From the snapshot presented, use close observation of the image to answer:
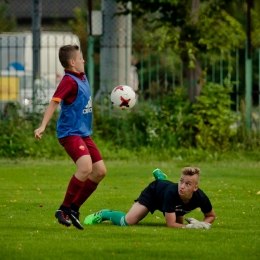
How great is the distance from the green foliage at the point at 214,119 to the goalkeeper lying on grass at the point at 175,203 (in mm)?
8154

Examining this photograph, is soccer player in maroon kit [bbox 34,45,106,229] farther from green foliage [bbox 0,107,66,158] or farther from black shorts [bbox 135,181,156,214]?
green foliage [bbox 0,107,66,158]

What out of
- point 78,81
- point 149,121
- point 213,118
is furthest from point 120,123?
point 78,81

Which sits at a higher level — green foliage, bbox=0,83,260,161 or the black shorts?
green foliage, bbox=0,83,260,161

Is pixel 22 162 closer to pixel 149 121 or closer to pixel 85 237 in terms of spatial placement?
pixel 149 121

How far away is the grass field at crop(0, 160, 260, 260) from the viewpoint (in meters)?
7.16

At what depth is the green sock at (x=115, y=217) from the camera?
8927mm

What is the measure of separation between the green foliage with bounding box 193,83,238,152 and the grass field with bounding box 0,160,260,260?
1.62 metres

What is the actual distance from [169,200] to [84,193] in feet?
2.85

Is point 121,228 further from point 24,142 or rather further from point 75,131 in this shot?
point 24,142

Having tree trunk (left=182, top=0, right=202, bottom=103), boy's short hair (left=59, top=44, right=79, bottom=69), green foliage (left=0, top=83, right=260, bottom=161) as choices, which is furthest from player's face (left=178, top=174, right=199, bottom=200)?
tree trunk (left=182, top=0, right=202, bottom=103)

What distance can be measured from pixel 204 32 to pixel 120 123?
2.47 meters

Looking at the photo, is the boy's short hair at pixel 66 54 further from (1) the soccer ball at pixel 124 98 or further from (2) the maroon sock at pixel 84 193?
(1) the soccer ball at pixel 124 98

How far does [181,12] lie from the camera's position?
1798 centimetres

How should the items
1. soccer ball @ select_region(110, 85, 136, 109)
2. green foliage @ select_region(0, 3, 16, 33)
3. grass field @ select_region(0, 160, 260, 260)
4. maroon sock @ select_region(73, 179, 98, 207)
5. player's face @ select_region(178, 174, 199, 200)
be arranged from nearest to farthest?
1. grass field @ select_region(0, 160, 260, 260)
2. player's face @ select_region(178, 174, 199, 200)
3. maroon sock @ select_region(73, 179, 98, 207)
4. soccer ball @ select_region(110, 85, 136, 109)
5. green foliage @ select_region(0, 3, 16, 33)
